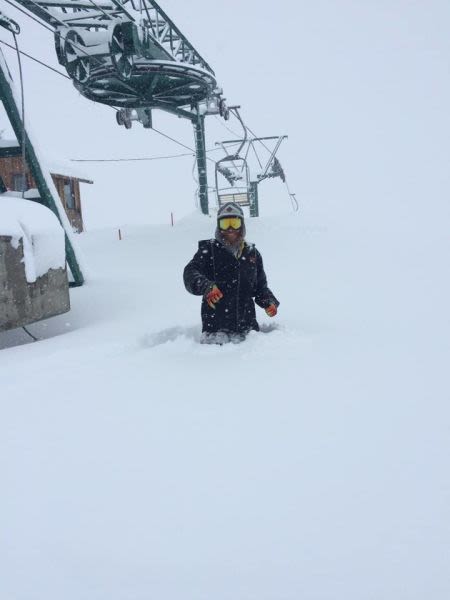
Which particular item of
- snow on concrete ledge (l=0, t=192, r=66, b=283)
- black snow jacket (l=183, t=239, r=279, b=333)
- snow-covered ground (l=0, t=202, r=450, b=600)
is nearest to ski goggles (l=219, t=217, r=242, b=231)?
black snow jacket (l=183, t=239, r=279, b=333)

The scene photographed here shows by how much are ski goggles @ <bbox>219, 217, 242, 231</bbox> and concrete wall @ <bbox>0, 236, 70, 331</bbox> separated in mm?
1633

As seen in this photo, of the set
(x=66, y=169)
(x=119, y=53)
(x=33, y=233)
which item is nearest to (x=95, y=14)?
(x=119, y=53)

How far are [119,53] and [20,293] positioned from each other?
510 cm

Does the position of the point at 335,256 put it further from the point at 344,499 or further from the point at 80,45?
the point at 344,499

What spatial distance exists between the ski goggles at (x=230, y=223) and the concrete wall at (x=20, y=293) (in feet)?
5.36

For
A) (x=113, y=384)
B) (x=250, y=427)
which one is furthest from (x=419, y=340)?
(x=113, y=384)

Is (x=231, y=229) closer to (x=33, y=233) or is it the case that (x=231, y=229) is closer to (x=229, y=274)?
(x=229, y=274)

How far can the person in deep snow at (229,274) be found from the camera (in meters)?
3.71

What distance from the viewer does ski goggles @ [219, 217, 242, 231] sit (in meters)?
3.66

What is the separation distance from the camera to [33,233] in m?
4.02

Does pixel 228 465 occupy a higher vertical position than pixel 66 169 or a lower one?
lower

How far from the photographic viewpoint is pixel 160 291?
609cm

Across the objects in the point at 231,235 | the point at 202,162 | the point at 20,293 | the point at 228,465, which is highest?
the point at 202,162

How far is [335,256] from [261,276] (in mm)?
5427
